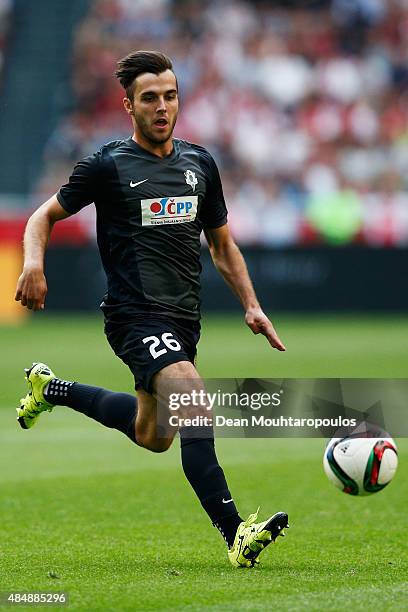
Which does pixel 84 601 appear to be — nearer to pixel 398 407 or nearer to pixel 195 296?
pixel 195 296

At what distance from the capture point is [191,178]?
580 cm

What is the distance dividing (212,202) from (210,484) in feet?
4.69

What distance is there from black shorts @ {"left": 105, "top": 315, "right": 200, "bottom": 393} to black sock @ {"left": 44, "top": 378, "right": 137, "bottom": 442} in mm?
467

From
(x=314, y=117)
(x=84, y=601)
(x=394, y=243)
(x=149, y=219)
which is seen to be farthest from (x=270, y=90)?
(x=84, y=601)

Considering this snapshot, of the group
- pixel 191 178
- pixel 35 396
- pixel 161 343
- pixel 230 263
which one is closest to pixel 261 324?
pixel 230 263

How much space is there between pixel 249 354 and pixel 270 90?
8899mm

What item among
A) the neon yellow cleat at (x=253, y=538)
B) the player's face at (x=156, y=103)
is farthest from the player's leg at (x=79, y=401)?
the player's face at (x=156, y=103)

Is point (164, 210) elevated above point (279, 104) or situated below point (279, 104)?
below

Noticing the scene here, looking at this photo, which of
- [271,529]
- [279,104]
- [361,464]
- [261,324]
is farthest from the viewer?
[279,104]

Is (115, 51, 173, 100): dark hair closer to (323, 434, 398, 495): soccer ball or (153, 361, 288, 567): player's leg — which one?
(153, 361, 288, 567): player's leg

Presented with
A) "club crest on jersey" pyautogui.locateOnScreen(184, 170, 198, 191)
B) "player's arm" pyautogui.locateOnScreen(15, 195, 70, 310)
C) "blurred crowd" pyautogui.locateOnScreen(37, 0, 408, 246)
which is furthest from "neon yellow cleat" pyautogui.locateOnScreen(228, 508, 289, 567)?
"blurred crowd" pyautogui.locateOnScreen(37, 0, 408, 246)

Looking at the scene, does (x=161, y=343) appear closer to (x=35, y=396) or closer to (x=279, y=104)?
(x=35, y=396)

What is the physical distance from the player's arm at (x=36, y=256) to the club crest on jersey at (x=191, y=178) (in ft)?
1.94

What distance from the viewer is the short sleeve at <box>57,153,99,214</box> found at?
5.65 metres
